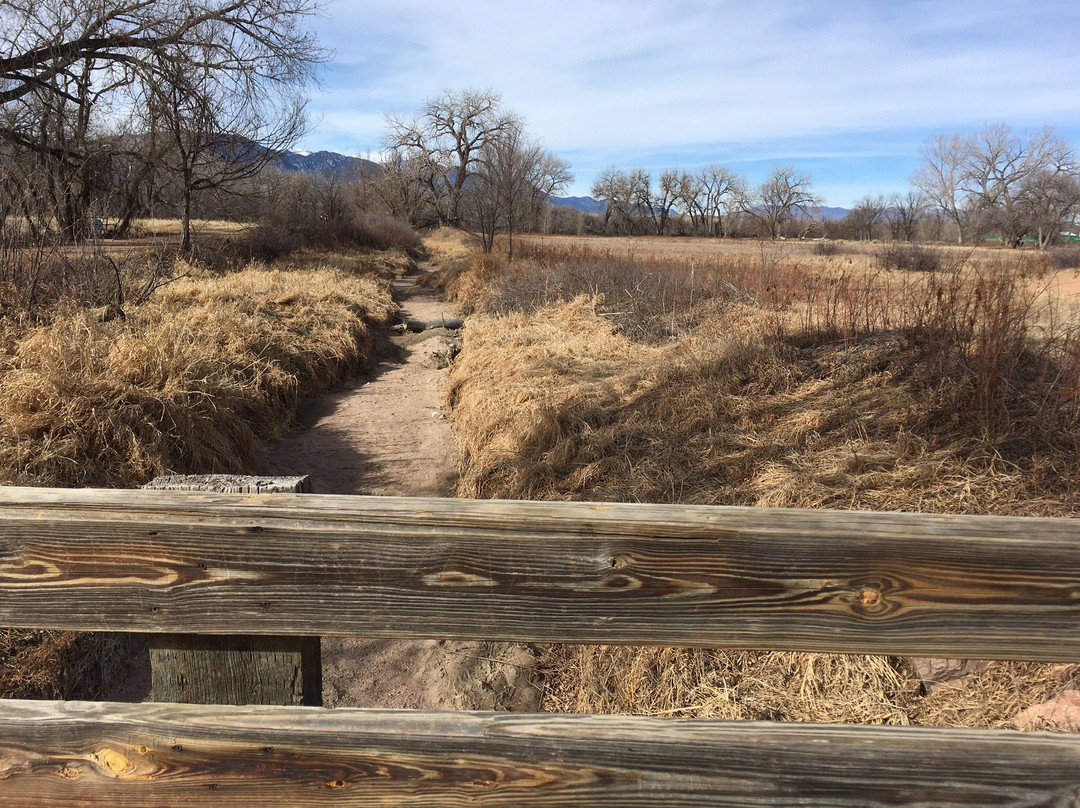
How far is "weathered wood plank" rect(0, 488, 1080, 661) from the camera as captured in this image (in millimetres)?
1185

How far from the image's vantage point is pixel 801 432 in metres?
5.24

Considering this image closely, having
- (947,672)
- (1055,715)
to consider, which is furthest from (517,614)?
(947,672)

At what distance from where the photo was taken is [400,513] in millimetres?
1196

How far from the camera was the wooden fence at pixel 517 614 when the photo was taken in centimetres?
118

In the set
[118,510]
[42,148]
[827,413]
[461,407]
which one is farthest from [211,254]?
[118,510]

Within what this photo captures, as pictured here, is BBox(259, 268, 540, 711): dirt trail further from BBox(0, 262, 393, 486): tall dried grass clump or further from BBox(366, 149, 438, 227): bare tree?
BBox(366, 149, 438, 227): bare tree

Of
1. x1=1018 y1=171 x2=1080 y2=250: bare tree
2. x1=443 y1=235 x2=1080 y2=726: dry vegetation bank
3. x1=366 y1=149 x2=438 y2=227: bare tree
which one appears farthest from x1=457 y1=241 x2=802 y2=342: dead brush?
x1=366 y1=149 x2=438 y2=227: bare tree

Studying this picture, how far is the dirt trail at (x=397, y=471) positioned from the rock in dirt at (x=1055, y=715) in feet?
7.33

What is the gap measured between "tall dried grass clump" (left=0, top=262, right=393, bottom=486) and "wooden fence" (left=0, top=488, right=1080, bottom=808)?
4.09 m

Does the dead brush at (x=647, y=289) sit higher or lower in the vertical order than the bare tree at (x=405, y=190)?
lower

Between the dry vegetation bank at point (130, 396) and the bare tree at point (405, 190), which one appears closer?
the dry vegetation bank at point (130, 396)

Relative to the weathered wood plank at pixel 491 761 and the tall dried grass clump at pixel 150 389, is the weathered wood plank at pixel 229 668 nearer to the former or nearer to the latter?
the weathered wood plank at pixel 491 761

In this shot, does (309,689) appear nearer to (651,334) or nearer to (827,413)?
(827,413)

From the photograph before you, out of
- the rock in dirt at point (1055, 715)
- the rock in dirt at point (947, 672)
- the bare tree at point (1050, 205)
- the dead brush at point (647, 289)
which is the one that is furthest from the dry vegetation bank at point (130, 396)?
the bare tree at point (1050, 205)
